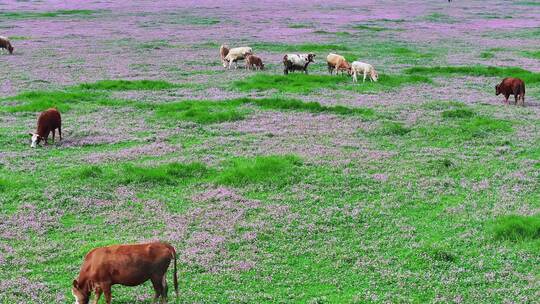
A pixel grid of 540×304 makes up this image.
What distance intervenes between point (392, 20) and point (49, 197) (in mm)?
83249

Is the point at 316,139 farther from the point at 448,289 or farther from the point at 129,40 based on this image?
the point at 129,40

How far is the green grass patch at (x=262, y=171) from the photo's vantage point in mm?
17328

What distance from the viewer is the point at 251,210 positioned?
599 inches

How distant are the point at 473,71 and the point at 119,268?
36158 millimetres

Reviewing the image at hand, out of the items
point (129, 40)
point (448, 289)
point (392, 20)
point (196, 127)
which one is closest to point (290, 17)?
point (392, 20)

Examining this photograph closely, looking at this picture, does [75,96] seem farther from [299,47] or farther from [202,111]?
[299,47]

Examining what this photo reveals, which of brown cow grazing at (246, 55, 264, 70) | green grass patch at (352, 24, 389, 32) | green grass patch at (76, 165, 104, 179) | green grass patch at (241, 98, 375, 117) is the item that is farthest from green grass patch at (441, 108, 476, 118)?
green grass patch at (352, 24, 389, 32)

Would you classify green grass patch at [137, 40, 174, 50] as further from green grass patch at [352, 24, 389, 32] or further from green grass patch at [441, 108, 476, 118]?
green grass patch at [441, 108, 476, 118]

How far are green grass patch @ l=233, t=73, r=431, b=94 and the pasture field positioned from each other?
7.8 inches

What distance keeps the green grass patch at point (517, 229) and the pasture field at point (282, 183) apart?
0.14 feet

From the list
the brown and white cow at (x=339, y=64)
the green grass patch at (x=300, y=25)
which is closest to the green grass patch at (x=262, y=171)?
the brown and white cow at (x=339, y=64)

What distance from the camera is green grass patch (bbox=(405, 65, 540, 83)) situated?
38.3 metres

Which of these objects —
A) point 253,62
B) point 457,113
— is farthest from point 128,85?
point 457,113

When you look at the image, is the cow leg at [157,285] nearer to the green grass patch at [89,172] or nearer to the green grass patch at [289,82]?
the green grass patch at [89,172]
